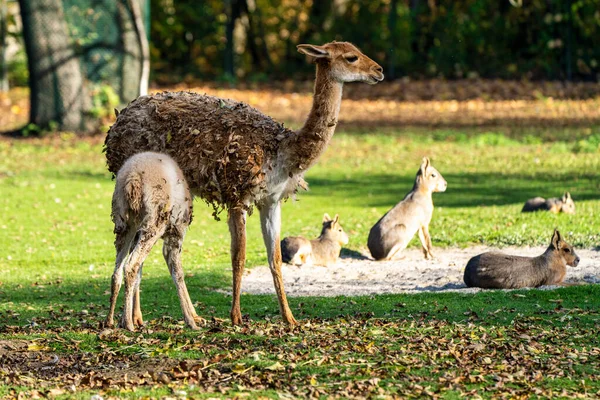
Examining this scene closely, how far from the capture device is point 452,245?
13.3m

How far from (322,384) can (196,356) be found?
3.66 ft

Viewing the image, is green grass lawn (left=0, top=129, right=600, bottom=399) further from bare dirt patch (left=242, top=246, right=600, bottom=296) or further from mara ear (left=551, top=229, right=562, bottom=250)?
mara ear (left=551, top=229, right=562, bottom=250)

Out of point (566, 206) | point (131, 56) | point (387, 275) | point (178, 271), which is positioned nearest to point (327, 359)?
point (178, 271)

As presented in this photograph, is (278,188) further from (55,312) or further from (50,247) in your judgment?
(50,247)

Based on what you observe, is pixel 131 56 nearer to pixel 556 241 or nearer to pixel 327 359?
pixel 556 241

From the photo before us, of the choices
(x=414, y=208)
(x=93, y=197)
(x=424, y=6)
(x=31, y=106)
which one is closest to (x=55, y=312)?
(x=414, y=208)

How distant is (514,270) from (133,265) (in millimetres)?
4003

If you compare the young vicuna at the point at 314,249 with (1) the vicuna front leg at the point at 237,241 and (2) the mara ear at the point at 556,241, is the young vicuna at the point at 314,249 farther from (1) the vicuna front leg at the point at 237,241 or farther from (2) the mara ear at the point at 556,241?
(1) the vicuna front leg at the point at 237,241

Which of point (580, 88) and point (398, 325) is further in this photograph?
point (580, 88)

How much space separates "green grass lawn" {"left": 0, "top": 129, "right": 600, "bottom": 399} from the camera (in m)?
6.95

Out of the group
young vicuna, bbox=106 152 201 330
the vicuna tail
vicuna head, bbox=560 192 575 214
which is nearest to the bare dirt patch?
vicuna head, bbox=560 192 575 214

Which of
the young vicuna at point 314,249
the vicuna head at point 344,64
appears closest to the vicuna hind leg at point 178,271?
the vicuna head at point 344,64

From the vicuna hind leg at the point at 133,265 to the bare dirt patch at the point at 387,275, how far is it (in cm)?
261

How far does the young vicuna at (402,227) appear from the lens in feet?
40.7
